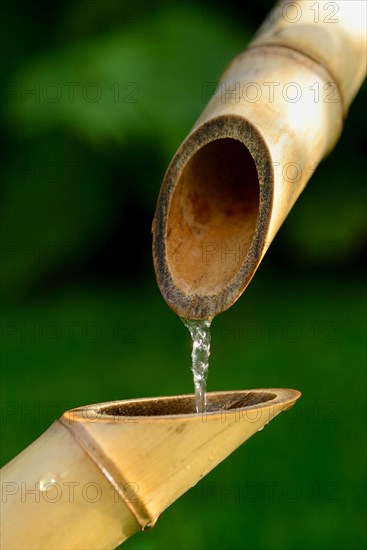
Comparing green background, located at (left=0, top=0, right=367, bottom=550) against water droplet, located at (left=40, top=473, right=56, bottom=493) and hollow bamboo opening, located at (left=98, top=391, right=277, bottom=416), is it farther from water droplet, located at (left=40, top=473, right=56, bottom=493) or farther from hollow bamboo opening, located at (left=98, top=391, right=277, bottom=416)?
water droplet, located at (left=40, top=473, right=56, bottom=493)

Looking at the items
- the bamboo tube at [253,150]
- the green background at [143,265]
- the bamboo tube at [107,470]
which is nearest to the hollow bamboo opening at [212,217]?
the bamboo tube at [253,150]

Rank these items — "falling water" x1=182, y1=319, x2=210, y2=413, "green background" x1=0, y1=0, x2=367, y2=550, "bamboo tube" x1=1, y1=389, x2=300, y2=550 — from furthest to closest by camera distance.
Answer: "green background" x1=0, y1=0, x2=367, y2=550 < "falling water" x1=182, y1=319, x2=210, y2=413 < "bamboo tube" x1=1, y1=389, x2=300, y2=550

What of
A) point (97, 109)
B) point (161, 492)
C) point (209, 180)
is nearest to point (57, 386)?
point (97, 109)

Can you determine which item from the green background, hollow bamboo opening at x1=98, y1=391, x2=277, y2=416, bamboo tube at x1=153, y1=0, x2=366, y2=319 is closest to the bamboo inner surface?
hollow bamboo opening at x1=98, y1=391, x2=277, y2=416

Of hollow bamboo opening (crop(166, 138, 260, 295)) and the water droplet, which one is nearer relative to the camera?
the water droplet

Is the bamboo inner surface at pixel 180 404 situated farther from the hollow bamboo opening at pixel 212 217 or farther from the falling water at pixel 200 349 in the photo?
the hollow bamboo opening at pixel 212 217

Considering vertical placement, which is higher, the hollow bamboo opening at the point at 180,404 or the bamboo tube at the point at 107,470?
the hollow bamboo opening at the point at 180,404

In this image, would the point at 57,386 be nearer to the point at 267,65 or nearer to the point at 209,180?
the point at 209,180
